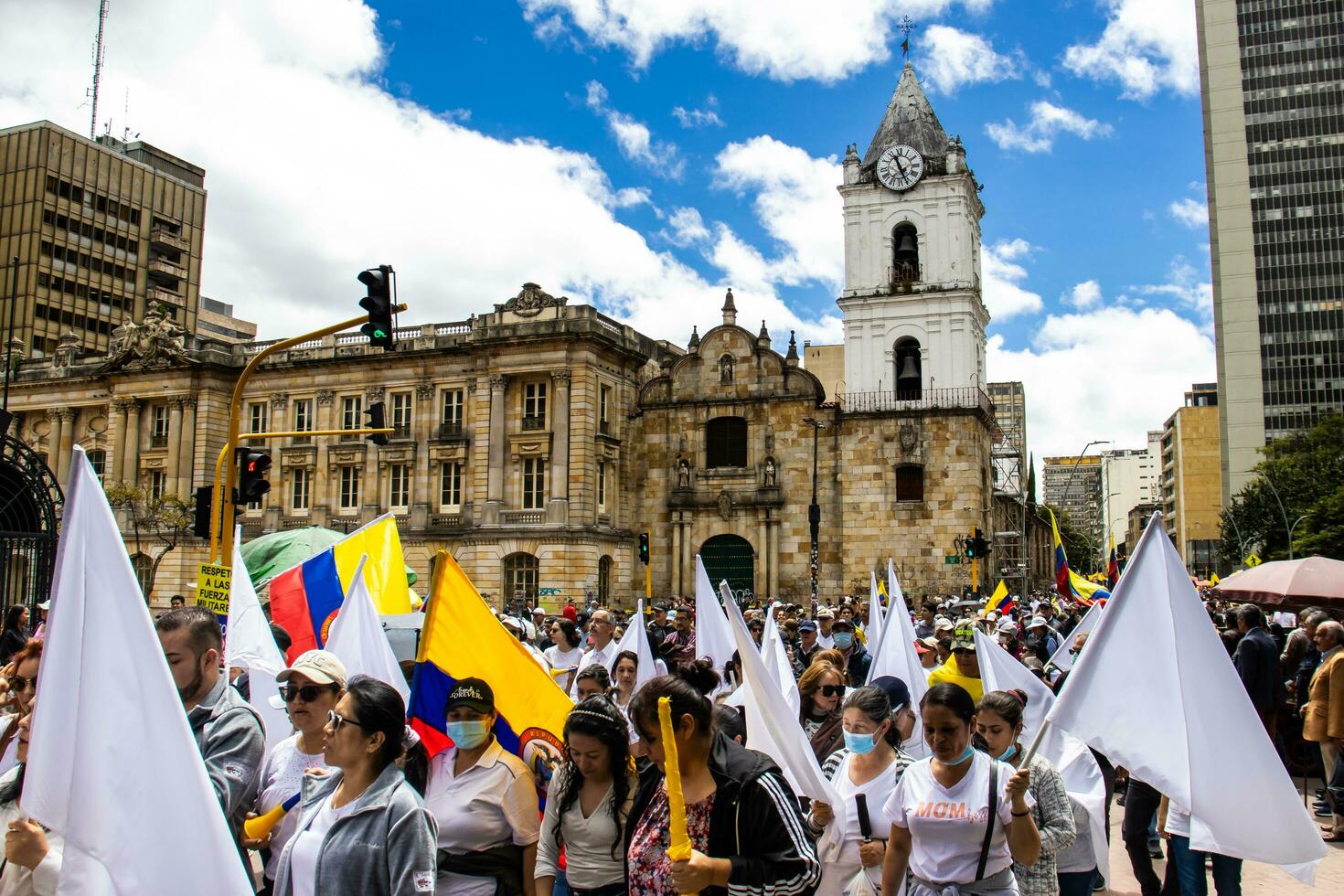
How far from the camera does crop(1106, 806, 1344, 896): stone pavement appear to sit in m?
8.55

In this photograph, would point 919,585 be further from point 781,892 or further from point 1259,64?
point 1259,64

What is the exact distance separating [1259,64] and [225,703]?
99.6 m

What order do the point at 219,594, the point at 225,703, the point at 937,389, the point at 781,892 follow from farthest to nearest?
the point at 937,389 < the point at 219,594 < the point at 225,703 < the point at 781,892

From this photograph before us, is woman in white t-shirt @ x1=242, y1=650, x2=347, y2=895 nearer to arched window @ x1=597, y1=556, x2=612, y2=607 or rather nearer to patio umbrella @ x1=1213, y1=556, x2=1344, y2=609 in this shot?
patio umbrella @ x1=1213, y1=556, x2=1344, y2=609

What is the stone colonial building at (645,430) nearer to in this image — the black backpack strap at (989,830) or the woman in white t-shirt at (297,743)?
the woman in white t-shirt at (297,743)

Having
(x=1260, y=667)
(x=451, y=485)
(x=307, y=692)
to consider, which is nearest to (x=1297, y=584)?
(x=1260, y=667)

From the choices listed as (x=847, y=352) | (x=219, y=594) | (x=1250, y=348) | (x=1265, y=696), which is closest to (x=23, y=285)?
(x=847, y=352)

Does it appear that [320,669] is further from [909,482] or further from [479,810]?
[909,482]

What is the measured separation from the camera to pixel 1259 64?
8675cm

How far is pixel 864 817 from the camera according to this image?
5512 millimetres

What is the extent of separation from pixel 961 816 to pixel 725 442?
35422 millimetres

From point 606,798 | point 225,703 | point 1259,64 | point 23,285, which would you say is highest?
point 1259,64

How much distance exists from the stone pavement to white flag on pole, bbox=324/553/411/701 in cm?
576

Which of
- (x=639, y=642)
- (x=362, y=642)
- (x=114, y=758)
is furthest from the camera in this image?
(x=639, y=642)
